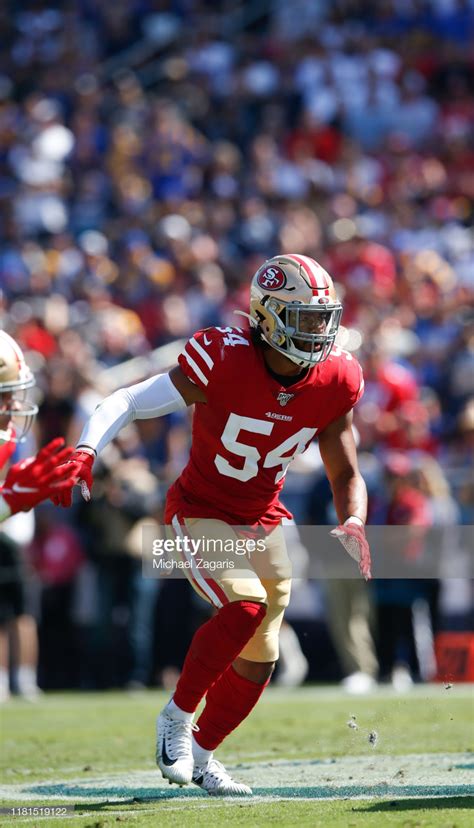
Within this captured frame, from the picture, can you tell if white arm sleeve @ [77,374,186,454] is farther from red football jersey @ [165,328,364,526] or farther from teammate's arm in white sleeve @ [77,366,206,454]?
red football jersey @ [165,328,364,526]

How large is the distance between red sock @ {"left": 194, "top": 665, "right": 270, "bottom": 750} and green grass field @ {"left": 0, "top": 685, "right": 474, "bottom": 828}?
238mm

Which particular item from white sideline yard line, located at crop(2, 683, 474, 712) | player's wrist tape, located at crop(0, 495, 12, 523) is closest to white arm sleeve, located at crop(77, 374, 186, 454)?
player's wrist tape, located at crop(0, 495, 12, 523)

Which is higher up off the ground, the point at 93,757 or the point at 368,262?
the point at 368,262

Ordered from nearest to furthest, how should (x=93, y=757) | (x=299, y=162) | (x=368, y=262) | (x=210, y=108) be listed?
(x=93, y=757) < (x=368, y=262) < (x=299, y=162) < (x=210, y=108)

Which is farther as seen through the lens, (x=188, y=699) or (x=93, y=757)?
(x=93, y=757)

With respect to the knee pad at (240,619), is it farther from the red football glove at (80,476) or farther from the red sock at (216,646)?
the red football glove at (80,476)

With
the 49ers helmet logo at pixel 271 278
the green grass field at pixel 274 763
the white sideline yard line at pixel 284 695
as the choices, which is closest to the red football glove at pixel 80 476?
the 49ers helmet logo at pixel 271 278

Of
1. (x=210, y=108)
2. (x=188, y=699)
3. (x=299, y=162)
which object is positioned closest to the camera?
(x=188, y=699)

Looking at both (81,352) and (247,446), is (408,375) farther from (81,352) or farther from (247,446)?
(247,446)

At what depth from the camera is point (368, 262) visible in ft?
37.8

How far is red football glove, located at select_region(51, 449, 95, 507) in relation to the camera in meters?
4.65

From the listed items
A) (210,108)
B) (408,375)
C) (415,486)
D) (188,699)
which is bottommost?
(188,699)

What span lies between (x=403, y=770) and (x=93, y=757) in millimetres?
1660

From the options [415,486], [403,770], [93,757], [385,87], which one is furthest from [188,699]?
[385,87]
